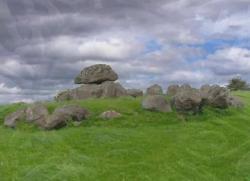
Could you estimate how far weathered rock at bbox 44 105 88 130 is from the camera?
1863 inches

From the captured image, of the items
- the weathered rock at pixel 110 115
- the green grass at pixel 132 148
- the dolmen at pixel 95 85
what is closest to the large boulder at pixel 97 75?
the dolmen at pixel 95 85

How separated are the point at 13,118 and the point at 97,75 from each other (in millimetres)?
18683

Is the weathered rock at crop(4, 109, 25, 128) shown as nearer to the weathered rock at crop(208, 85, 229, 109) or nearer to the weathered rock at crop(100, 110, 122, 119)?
the weathered rock at crop(100, 110, 122, 119)

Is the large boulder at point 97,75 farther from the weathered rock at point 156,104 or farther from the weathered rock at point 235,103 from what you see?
the weathered rock at point 235,103

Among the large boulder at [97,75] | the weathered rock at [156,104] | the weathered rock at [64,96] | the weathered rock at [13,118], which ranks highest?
the large boulder at [97,75]

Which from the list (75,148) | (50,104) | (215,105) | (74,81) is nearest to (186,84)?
(215,105)

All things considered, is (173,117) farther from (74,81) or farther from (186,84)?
(74,81)

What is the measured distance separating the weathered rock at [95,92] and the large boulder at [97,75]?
7.68 feet

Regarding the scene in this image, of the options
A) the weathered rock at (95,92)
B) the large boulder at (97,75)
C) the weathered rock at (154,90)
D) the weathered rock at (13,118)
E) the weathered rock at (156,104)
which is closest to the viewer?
the weathered rock at (13,118)

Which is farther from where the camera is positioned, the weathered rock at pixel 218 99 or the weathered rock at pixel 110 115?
the weathered rock at pixel 218 99

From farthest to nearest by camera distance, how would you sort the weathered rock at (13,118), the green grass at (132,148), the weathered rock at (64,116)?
the weathered rock at (13,118) < the weathered rock at (64,116) < the green grass at (132,148)

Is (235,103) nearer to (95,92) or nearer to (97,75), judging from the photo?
(95,92)

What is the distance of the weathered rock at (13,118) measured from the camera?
49.8 metres

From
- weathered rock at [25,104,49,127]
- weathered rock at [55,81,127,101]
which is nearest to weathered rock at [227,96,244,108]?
weathered rock at [55,81,127,101]
